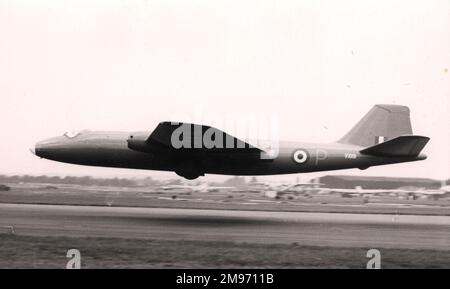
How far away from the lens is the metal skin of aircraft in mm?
20141

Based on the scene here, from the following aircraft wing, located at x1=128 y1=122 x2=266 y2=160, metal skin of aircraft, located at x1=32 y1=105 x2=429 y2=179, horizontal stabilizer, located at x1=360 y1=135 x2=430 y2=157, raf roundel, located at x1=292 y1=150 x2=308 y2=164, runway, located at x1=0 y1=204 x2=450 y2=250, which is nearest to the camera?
runway, located at x1=0 y1=204 x2=450 y2=250

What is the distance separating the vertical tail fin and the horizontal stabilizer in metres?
1.20

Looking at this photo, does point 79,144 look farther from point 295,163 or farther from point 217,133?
point 295,163

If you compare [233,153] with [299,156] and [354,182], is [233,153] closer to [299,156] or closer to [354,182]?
[299,156]

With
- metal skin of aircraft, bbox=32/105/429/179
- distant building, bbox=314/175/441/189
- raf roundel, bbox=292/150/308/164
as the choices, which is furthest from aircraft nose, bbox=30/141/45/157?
distant building, bbox=314/175/441/189

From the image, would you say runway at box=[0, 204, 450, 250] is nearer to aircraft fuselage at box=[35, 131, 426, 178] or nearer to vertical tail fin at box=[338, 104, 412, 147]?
aircraft fuselage at box=[35, 131, 426, 178]

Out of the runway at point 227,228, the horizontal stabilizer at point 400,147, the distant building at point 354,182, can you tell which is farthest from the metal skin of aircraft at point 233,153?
the distant building at point 354,182

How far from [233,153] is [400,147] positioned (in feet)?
22.7

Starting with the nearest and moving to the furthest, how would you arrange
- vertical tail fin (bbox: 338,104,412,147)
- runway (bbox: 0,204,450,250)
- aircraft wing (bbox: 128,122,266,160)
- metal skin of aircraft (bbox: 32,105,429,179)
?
runway (bbox: 0,204,450,250)
aircraft wing (bbox: 128,122,266,160)
metal skin of aircraft (bbox: 32,105,429,179)
vertical tail fin (bbox: 338,104,412,147)

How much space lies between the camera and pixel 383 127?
73.1ft

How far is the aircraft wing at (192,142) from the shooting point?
19.0 m

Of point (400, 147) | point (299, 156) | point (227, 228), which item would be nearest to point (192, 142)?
point (227, 228)

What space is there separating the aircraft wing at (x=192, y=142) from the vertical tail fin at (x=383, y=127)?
4.82m
